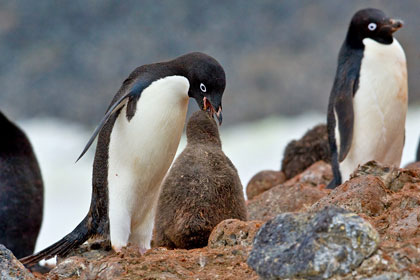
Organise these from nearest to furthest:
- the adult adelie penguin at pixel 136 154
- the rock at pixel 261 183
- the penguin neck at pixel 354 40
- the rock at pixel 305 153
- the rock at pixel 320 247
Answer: the rock at pixel 320 247 → the adult adelie penguin at pixel 136 154 → the penguin neck at pixel 354 40 → the rock at pixel 261 183 → the rock at pixel 305 153

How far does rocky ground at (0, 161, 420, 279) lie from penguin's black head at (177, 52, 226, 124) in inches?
35.4

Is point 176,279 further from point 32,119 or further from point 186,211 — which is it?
point 32,119

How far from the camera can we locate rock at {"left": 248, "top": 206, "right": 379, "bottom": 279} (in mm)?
2875

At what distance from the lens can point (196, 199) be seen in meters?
5.05

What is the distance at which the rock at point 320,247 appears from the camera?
9.43 feet

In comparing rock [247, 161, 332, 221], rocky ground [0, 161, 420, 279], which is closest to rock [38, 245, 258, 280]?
rocky ground [0, 161, 420, 279]

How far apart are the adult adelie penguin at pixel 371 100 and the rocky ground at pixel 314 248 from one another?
2.49 m

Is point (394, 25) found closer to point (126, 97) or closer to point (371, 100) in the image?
point (371, 100)

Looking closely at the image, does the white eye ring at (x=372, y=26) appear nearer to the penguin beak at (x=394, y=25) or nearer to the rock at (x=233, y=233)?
the penguin beak at (x=394, y=25)

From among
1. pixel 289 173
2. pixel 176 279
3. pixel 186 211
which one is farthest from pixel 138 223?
pixel 289 173

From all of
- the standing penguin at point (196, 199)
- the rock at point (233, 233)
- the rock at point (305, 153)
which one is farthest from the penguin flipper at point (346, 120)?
the rock at point (233, 233)

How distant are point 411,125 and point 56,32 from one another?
12.8 metres

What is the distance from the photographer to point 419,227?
11.5ft

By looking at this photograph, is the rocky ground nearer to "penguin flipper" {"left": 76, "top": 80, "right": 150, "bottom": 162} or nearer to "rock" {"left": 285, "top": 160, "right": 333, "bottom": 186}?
"penguin flipper" {"left": 76, "top": 80, "right": 150, "bottom": 162}
